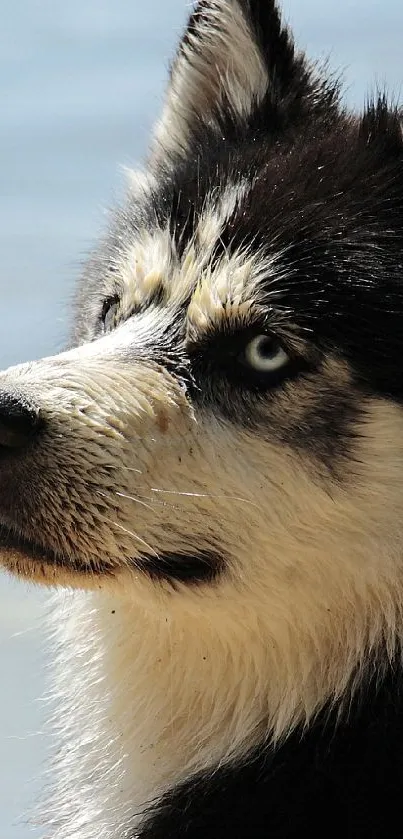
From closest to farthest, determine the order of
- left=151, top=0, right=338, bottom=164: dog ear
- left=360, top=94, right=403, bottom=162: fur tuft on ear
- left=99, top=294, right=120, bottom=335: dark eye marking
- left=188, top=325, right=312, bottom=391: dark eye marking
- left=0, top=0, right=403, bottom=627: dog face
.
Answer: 1. left=0, top=0, right=403, bottom=627: dog face
2. left=188, top=325, right=312, bottom=391: dark eye marking
3. left=360, top=94, right=403, bottom=162: fur tuft on ear
4. left=99, top=294, right=120, bottom=335: dark eye marking
5. left=151, top=0, right=338, bottom=164: dog ear

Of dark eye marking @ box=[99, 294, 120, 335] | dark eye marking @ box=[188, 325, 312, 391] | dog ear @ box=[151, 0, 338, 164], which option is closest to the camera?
dark eye marking @ box=[188, 325, 312, 391]

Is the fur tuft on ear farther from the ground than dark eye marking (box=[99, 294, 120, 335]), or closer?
farther from the ground

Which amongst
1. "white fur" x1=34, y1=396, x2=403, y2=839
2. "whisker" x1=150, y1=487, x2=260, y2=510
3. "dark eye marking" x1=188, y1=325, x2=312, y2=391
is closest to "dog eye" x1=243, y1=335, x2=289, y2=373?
"dark eye marking" x1=188, y1=325, x2=312, y2=391

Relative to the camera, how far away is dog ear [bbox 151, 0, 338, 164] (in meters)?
3.16

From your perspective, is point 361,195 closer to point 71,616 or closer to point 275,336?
point 275,336

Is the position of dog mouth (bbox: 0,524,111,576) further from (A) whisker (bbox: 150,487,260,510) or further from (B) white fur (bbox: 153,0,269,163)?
(B) white fur (bbox: 153,0,269,163)

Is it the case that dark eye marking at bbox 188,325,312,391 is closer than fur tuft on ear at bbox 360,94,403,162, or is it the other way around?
dark eye marking at bbox 188,325,312,391

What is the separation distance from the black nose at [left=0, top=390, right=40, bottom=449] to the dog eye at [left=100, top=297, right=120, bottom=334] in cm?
69

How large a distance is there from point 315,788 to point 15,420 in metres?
0.99

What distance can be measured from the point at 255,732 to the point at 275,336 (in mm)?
873

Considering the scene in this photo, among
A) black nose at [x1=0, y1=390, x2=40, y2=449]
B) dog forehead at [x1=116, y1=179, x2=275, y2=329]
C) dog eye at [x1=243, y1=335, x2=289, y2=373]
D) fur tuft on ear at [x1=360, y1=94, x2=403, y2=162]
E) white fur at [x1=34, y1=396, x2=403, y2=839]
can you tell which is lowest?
white fur at [x1=34, y1=396, x2=403, y2=839]

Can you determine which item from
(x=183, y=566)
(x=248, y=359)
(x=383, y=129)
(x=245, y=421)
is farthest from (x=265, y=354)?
(x=383, y=129)

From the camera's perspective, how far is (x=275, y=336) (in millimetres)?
2531

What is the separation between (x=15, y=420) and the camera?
90.5 inches
